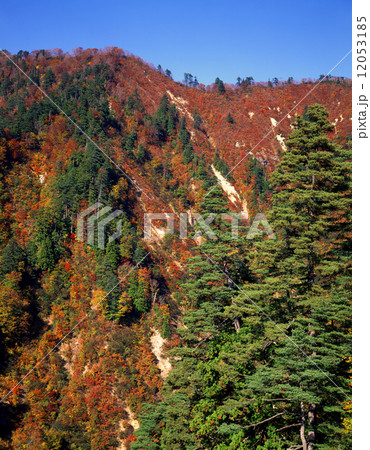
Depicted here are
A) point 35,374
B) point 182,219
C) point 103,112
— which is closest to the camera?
point 35,374

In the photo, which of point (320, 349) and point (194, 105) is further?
point (194, 105)

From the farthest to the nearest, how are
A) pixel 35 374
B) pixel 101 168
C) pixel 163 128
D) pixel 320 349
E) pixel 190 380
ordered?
pixel 163 128 → pixel 101 168 → pixel 35 374 → pixel 190 380 → pixel 320 349

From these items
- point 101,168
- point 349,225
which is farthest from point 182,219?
point 349,225

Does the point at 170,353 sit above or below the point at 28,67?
below

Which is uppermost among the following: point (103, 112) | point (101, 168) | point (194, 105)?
point (194, 105)
